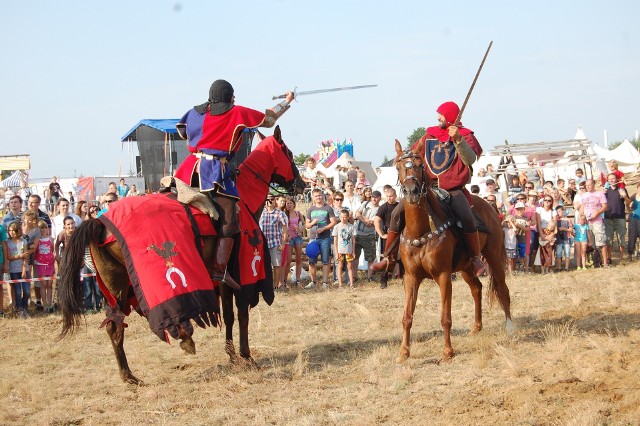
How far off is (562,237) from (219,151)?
37.0ft

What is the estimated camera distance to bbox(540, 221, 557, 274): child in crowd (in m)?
16.9

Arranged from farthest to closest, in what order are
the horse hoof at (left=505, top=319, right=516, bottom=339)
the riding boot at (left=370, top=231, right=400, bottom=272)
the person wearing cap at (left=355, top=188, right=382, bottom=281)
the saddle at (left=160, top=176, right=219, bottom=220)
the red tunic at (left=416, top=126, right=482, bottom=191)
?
the person wearing cap at (left=355, top=188, right=382, bottom=281)
the horse hoof at (left=505, top=319, right=516, bottom=339)
the red tunic at (left=416, top=126, right=482, bottom=191)
the riding boot at (left=370, top=231, right=400, bottom=272)
the saddle at (left=160, top=176, right=219, bottom=220)

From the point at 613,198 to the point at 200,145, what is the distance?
1244cm

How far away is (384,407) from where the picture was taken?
6.57 m

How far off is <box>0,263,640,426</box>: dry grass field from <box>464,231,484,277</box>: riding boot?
0.86 meters

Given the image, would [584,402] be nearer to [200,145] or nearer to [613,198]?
[200,145]

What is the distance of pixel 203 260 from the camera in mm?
7930

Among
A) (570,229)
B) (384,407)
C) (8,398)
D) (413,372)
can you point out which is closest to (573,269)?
(570,229)

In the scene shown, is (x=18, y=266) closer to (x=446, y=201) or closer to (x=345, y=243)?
(x=345, y=243)

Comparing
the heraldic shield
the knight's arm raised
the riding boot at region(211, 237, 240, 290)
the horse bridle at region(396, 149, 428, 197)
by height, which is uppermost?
the knight's arm raised

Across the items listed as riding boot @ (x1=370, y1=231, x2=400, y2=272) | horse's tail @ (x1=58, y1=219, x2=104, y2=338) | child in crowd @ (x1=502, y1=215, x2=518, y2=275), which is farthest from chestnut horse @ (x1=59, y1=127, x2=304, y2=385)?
child in crowd @ (x1=502, y1=215, x2=518, y2=275)

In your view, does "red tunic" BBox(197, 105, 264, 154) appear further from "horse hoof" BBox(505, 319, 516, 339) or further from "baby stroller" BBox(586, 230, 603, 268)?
"baby stroller" BBox(586, 230, 603, 268)

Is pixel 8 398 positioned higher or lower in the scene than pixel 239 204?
lower

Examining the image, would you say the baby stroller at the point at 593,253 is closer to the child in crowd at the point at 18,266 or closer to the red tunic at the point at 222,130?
the red tunic at the point at 222,130
